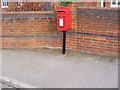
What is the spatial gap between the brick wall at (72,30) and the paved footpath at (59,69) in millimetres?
334

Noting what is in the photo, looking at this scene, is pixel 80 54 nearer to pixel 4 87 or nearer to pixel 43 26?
pixel 43 26

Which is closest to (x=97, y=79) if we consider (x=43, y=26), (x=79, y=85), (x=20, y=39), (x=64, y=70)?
(x=79, y=85)

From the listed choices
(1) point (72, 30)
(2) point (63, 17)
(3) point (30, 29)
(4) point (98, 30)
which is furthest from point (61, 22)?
(3) point (30, 29)

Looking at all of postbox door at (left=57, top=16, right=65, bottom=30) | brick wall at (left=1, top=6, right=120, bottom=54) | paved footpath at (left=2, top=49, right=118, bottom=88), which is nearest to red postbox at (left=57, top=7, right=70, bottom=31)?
postbox door at (left=57, top=16, right=65, bottom=30)

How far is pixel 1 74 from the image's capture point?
5180 mm

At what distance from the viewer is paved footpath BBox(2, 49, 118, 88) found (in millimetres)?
4524

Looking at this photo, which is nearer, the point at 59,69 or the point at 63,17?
the point at 59,69

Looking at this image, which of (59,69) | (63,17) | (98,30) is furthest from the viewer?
(98,30)

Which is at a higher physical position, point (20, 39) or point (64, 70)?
point (20, 39)

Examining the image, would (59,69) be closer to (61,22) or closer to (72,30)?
(61,22)

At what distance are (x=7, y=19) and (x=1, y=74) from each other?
2.74 metres

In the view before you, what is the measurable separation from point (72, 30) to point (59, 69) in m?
1.84

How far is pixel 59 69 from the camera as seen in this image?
536 centimetres

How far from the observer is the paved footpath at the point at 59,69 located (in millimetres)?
4524
